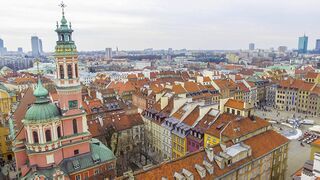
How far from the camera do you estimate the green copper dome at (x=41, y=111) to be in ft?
143

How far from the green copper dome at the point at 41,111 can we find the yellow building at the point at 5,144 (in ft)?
114

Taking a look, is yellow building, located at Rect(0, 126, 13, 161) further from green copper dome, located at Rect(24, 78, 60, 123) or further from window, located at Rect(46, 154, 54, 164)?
green copper dome, located at Rect(24, 78, 60, 123)

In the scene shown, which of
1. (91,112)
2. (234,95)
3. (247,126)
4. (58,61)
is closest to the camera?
(58,61)

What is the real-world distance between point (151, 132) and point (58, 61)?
37077 mm

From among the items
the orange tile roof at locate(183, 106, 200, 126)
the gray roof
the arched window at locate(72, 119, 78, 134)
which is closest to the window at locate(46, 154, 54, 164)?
the gray roof

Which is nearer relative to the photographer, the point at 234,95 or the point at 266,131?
the point at 266,131

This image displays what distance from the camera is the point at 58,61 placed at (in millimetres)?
47938

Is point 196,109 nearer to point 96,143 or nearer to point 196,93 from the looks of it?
point 96,143

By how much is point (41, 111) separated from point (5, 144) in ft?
123

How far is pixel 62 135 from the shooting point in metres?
47.9

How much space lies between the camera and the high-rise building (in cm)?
4406

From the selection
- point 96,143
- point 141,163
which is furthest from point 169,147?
point 96,143

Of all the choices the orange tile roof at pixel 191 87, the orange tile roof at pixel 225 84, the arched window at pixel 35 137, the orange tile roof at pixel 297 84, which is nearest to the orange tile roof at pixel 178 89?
the orange tile roof at pixel 191 87

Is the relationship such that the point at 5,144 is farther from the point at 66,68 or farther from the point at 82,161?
the point at 66,68
